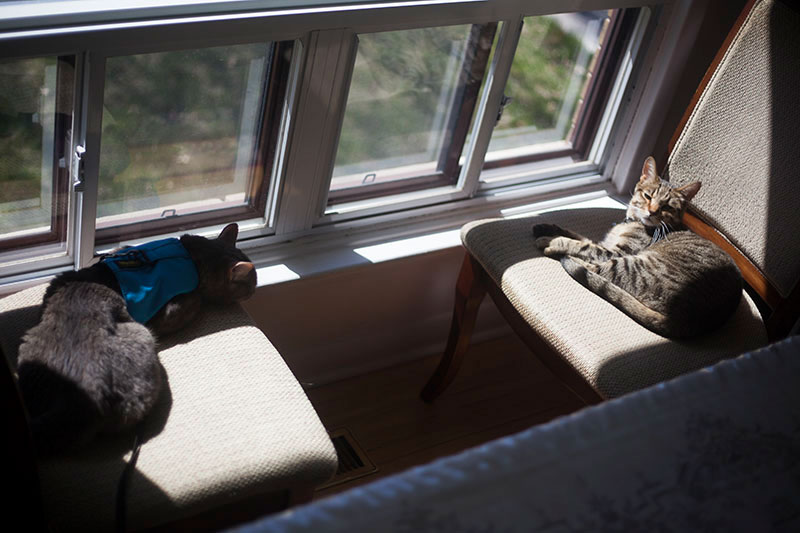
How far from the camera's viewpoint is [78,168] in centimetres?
150

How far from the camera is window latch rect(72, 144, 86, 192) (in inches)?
58.4

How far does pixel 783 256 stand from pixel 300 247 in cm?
113

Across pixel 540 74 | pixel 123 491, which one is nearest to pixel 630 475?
pixel 123 491

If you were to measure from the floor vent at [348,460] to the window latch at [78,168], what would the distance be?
34.3 inches

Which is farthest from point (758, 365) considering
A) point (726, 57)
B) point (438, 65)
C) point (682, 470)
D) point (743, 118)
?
point (438, 65)

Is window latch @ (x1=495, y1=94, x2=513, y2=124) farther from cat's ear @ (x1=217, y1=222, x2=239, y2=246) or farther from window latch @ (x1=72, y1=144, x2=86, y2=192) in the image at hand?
window latch @ (x1=72, y1=144, x2=86, y2=192)

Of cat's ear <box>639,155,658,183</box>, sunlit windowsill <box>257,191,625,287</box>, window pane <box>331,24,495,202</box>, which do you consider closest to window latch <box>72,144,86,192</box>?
sunlit windowsill <box>257,191,625,287</box>

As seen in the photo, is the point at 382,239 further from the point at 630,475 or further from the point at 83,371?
the point at 630,475

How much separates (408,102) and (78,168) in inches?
31.6

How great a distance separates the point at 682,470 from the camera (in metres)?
1.00

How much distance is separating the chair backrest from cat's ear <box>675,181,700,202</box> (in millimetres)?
19

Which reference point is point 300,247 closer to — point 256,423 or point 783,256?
point 256,423

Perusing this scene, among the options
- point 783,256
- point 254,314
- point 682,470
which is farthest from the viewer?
point 254,314

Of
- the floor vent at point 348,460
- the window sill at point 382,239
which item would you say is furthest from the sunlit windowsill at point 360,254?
the floor vent at point 348,460
